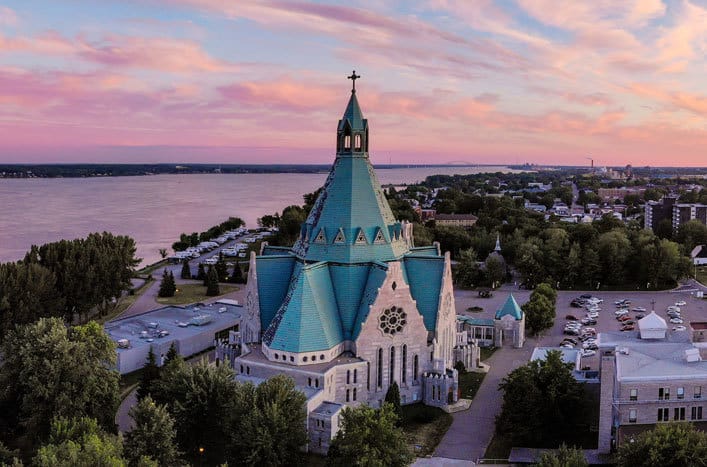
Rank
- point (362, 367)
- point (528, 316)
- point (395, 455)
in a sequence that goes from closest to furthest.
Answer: point (395, 455) < point (362, 367) < point (528, 316)

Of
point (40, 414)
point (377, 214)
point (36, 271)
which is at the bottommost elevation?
point (40, 414)

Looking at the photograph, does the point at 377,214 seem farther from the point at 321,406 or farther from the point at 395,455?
the point at 395,455

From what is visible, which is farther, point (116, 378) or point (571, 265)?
point (571, 265)

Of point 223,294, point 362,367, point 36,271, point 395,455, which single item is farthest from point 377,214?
point 223,294

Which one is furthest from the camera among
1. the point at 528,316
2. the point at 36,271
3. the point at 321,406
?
the point at 528,316

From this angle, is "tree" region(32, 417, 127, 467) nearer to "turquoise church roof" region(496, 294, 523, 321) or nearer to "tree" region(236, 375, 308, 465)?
"tree" region(236, 375, 308, 465)

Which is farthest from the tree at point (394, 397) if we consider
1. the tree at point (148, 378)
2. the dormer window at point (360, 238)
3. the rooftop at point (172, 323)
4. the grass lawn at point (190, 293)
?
the grass lawn at point (190, 293)
